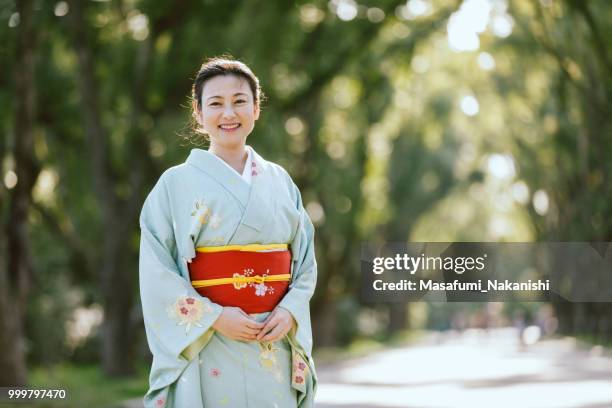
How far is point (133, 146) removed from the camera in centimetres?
1623

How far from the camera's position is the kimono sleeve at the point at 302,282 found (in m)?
4.04

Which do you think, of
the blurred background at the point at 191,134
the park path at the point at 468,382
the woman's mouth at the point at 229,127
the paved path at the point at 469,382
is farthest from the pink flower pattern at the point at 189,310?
the paved path at the point at 469,382

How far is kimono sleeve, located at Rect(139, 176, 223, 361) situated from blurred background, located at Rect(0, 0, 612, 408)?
11.8 feet

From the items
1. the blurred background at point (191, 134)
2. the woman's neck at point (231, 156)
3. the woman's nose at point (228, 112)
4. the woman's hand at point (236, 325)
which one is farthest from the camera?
the blurred background at point (191, 134)

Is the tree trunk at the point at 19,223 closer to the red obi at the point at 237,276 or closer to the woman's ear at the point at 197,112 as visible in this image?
the woman's ear at the point at 197,112

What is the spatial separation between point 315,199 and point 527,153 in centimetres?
1216

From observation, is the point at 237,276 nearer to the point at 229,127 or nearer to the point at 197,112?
the point at 229,127

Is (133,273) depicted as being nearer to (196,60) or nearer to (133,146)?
(133,146)

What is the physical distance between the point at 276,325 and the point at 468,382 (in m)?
12.6

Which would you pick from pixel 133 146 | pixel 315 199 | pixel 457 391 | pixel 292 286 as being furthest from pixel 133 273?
pixel 292 286

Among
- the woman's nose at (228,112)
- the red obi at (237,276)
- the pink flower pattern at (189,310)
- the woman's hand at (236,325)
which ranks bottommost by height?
the woman's hand at (236,325)

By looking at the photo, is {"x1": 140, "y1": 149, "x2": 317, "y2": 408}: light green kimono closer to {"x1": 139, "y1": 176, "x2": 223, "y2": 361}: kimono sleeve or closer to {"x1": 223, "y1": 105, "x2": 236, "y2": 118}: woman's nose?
{"x1": 139, "y1": 176, "x2": 223, "y2": 361}: kimono sleeve

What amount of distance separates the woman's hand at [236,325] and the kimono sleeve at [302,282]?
0.51 feet

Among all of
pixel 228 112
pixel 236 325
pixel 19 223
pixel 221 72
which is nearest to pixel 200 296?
pixel 236 325
